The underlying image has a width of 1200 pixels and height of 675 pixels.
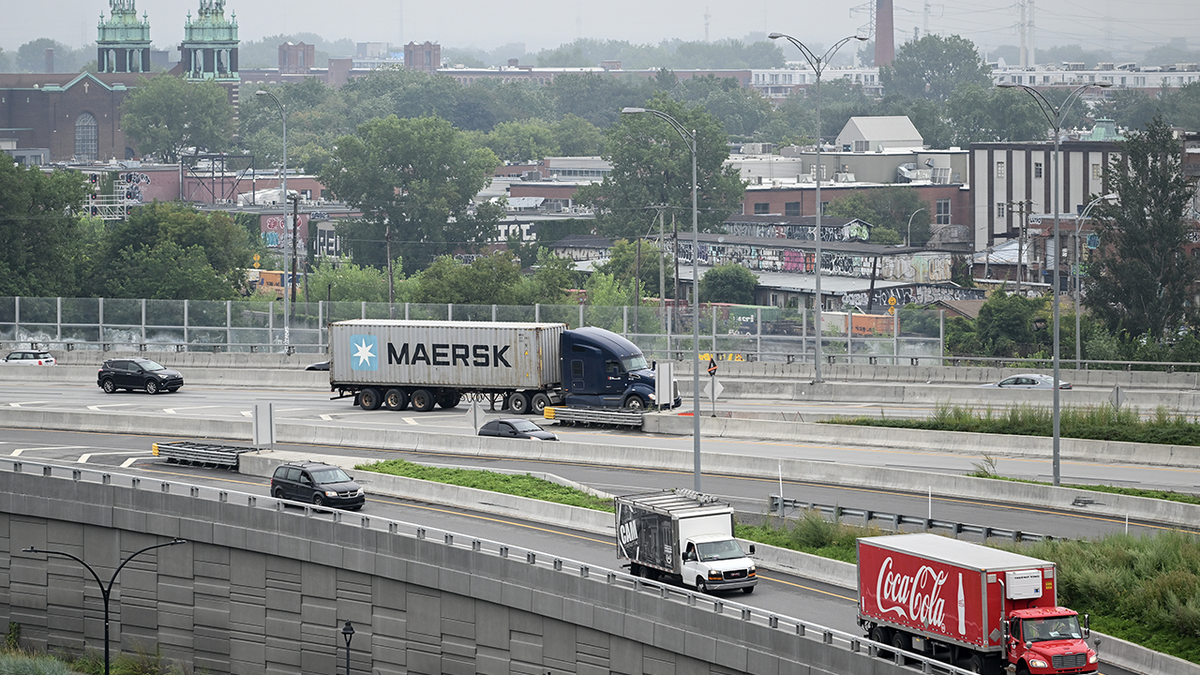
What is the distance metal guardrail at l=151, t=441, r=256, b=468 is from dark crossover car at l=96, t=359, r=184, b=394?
47.2ft

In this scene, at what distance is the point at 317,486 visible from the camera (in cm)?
3762

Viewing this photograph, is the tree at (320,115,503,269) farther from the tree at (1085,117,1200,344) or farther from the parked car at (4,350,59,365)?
the tree at (1085,117,1200,344)

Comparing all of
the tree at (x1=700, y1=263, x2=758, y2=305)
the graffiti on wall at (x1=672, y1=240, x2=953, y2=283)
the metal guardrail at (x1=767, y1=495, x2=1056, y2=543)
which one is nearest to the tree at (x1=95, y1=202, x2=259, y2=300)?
the tree at (x1=700, y1=263, x2=758, y2=305)

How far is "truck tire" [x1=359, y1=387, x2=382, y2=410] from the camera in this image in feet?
179

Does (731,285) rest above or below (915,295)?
above

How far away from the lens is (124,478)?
1531 inches

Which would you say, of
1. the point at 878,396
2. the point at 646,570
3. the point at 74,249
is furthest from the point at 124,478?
the point at 74,249

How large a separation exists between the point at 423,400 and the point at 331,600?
1903 centimetres

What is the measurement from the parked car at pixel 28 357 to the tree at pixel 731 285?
162ft

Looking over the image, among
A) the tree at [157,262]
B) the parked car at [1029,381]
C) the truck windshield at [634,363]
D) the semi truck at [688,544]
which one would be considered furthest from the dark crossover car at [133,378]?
the semi truck at [688,544]

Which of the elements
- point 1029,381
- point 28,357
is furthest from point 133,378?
point 1029,381

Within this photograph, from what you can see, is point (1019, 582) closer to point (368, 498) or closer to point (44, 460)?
point (368, 498)

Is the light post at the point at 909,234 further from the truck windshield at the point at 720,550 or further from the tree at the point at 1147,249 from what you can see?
the truck windshield at the point at 720,550

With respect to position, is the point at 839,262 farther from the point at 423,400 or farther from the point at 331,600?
the point at 331,600
